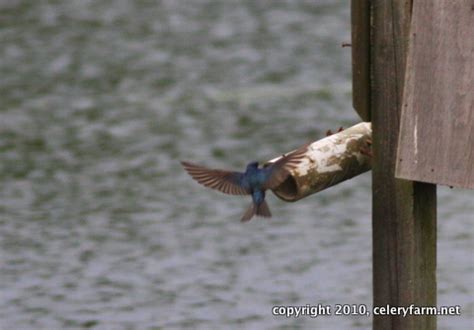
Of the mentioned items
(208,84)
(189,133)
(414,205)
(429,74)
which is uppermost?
(208,84)

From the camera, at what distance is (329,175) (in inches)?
147

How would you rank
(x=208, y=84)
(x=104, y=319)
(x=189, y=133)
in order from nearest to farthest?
(x=104, y=319) < (x=189, y=133) < (x=208, y=84)

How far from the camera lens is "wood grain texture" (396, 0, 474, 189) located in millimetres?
3502

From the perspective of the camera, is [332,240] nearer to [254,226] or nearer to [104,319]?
[254,226]

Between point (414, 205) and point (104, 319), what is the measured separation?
118 inches

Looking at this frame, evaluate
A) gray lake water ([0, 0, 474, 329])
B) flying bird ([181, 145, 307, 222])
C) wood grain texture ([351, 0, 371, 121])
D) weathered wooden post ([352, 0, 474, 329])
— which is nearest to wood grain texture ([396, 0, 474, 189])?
weathered wooden post ([352, 0, 474, 329])

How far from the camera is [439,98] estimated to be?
11.6 ft

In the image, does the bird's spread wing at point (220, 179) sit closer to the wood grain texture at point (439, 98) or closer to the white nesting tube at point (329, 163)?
the white nesting tube at point (329, 163)

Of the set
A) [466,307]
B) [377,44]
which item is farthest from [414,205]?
[466,307]

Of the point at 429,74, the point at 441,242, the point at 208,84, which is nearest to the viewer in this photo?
the point at 429,74

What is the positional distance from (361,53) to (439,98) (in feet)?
0.90

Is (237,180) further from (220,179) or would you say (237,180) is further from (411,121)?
(411,121)

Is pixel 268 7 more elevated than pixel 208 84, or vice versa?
pixel 268 7

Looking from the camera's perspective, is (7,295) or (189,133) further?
(189,133)
